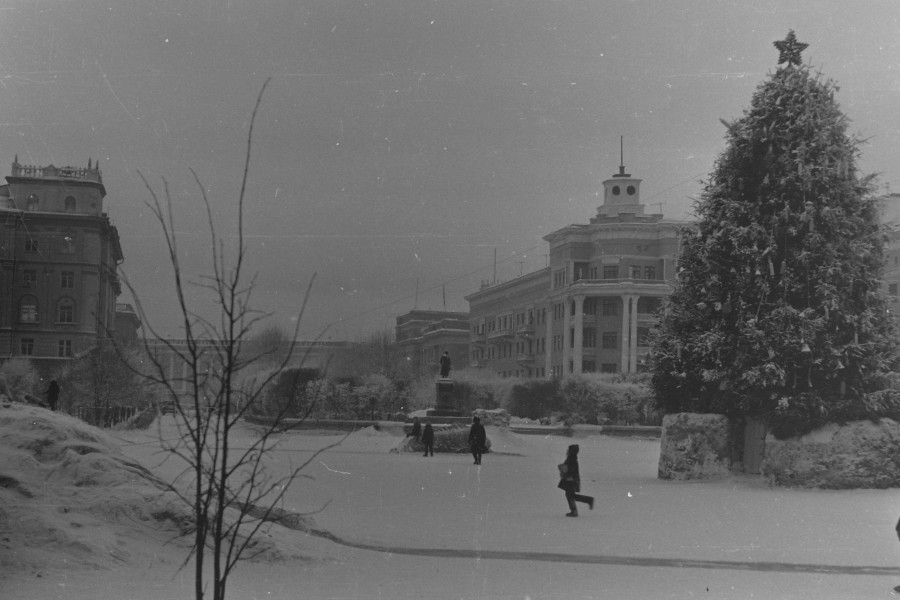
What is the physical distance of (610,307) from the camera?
77250 mm

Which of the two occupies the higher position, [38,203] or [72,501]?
[38,203]

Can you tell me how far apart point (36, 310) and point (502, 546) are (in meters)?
28.3

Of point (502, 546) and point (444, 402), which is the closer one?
point (502, 546)

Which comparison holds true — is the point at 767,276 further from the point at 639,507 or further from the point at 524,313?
the point at 524,313

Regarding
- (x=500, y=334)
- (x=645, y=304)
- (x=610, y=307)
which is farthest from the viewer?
(x=500, y=334)

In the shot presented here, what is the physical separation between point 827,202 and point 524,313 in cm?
6232

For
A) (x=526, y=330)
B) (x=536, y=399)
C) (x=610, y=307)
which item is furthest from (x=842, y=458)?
(x=526, y=330)

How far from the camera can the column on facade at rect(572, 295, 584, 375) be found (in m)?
74.8

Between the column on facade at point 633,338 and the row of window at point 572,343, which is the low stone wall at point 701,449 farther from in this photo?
the column on facade at point 633,338

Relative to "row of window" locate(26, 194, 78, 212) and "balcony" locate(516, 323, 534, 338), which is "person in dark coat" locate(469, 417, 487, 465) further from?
"balcony" locate(516, 323, 534, 338)

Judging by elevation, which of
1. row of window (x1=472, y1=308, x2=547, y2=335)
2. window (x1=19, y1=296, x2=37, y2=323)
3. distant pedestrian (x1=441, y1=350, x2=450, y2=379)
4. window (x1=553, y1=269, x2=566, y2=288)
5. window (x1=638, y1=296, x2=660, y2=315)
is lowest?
distant pedestrian (x1=441, y1=350, x2=450, y2=379)

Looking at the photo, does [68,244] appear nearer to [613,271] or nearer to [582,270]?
[613,271]

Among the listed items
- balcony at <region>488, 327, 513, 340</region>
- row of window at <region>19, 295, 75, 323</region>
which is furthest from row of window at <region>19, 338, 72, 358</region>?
balcony at <region>488, 327, 513, 340</region>

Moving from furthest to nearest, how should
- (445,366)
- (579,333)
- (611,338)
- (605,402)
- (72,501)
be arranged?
(611,338) → (579,333) → (605,402) → (445,366) → (72,501)
